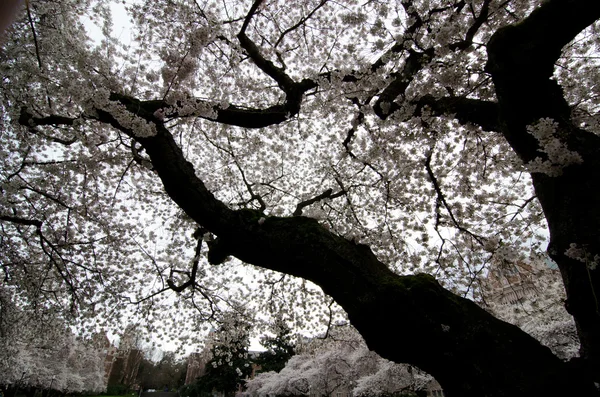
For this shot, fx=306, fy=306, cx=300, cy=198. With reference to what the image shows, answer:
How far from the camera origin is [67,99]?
4598 mm

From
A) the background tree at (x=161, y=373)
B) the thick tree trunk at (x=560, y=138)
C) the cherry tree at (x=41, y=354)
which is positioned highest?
the thick tree trunk at (x=560, y=138)

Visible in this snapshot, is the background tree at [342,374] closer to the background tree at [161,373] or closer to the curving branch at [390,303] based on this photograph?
the curving branch at [390,303]

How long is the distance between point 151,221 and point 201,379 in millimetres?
22007

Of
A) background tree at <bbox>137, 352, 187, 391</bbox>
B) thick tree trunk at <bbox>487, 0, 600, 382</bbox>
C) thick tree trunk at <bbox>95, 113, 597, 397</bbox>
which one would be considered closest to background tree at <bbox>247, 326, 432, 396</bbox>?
thick tree trunk at <bbox>95, 113, 597, 397</bbox>

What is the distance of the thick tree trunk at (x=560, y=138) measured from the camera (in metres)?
2.02

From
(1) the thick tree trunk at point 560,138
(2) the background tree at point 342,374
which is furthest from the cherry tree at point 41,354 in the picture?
(1) the thick tree trunk at point 560,138

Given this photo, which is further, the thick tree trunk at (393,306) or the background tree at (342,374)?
the background tree at (342,374)

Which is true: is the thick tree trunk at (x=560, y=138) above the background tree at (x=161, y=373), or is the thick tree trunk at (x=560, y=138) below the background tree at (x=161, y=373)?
above

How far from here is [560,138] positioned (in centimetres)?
215

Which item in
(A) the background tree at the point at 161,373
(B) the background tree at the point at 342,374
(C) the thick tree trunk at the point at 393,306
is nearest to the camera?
(C) the thick tree trunk at the point at 393,306

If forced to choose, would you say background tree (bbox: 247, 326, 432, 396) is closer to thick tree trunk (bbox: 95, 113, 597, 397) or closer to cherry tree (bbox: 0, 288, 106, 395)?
thick tree trunk (bbox: 95, 113, 597, 397)

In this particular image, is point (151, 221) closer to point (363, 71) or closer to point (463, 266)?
point (363, 71)

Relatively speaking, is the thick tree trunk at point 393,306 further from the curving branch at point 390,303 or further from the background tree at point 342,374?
the background tree at point 342,374

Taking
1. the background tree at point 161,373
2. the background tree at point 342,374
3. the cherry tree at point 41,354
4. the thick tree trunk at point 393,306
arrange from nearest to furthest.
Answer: the thick tree trunk at point 393,306, the cherry tree at point 41,354, the background tree at point 342,374, the background tree at point 161,373
